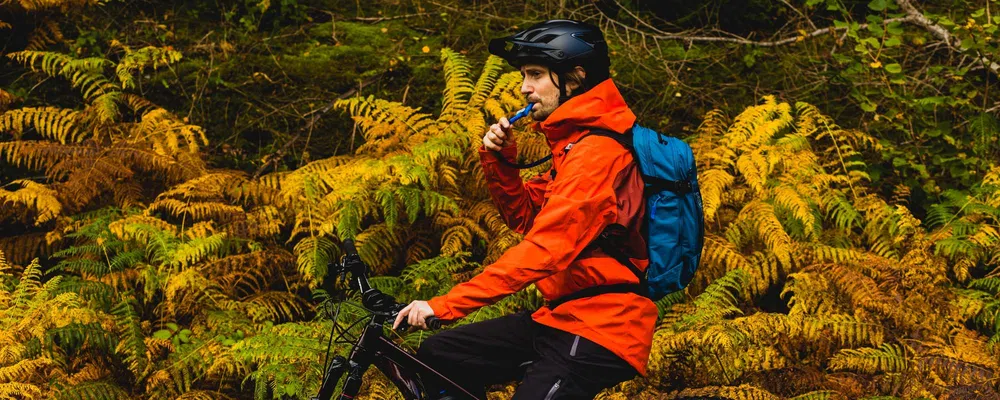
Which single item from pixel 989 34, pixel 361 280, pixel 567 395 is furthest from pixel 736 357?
pixel 989 34

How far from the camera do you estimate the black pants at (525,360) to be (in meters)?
3.12

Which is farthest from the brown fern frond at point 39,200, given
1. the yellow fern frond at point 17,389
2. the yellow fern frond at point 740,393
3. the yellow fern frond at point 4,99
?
the yellow fern frond at point 740,393

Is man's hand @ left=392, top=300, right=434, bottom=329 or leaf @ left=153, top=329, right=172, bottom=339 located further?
leaf @ left=153, top=329, right=172, bottom=339

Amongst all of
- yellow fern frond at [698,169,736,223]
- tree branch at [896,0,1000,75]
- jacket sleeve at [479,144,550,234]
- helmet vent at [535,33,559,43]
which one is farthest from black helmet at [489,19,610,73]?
tree branch at [896,0,1000,75]

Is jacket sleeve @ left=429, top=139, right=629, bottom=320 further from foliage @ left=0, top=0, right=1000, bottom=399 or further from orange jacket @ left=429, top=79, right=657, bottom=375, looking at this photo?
foliage @ left=0, top=0, right=1000, bottom=399

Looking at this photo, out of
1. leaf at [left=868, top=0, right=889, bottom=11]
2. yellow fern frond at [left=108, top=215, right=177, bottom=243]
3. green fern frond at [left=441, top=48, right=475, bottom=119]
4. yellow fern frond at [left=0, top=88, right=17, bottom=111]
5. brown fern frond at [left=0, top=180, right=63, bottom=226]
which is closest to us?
yellow fern frond at [left=108, top=215, right=177, bottom=243]

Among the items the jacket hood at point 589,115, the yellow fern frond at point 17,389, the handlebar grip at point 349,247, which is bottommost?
the yellow fern frond at point 17,389

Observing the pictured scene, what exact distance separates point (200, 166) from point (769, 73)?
5.25 m

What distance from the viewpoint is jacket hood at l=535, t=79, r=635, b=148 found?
3.16 m

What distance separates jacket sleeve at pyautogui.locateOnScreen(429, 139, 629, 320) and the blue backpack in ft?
0.51

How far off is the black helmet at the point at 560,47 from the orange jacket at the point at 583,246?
120 millimetres

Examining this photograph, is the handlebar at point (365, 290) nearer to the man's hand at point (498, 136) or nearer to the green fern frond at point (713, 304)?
the man's hand at point (498, 136)

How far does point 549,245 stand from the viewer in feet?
9.56

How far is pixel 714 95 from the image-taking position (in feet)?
27.7
